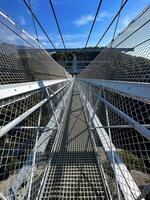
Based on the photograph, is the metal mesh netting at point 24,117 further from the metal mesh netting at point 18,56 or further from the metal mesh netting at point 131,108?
the metal mesh netting at point 131,108

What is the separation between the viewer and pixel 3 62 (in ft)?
11.2

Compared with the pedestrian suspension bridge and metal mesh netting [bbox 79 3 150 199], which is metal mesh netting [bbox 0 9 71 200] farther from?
metal mesh netting [bbox 79 3 150 199]

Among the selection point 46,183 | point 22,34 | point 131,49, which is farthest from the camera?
point 22,34

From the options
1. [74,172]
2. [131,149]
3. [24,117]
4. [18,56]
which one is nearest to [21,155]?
[74,172]

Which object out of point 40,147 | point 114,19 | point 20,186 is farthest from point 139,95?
point 114,19

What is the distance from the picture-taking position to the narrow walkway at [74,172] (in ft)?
4.66

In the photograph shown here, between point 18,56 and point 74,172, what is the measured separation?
10.2 ft

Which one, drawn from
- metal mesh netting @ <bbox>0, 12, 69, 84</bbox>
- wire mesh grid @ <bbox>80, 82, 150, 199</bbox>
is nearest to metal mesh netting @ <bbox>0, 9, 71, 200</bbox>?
metal mesh netting @ <bbox>0, 12, 69, 84</bbox>

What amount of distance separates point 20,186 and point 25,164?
0.82ft

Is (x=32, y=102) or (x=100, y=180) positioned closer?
(x=100, y=180)

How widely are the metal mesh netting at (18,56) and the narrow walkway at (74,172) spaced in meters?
1.30

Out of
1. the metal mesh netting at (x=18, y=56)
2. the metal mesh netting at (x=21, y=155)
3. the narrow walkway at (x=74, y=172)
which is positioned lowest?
the narrow walkway at (x=74, y=172)

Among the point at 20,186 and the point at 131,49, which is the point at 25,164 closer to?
the point at 20,186

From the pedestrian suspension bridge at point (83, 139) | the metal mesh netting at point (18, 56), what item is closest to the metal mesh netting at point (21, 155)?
the pedestrian suspension bridge at point (83, 139)
